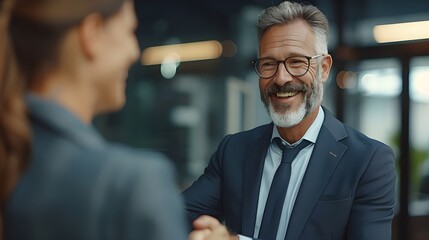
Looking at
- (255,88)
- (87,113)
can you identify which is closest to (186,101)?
(255,88)

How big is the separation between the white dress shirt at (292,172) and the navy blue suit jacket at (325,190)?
2 centimetres

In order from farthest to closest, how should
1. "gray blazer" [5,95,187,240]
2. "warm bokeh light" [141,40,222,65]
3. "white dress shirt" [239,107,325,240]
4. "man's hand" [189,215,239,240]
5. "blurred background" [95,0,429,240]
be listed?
"warm bokeh light" [141,40,222,65], "blurred background" [95,0,429,240], "white dress shirt" [239,107,325,240], "man's hand" [189,215,239,240], "gray blazer" [5,95,187,240]

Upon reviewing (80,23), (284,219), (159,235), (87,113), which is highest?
(80,23)

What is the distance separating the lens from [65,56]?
0.79m

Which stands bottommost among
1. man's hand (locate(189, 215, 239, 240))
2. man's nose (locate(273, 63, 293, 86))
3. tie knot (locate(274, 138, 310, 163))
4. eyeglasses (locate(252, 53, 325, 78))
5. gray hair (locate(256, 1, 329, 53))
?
man's hand (locate(189, 215, 239, 240))

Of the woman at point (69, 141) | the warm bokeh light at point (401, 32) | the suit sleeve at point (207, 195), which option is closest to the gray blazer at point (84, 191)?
the woman at point (69, 141)

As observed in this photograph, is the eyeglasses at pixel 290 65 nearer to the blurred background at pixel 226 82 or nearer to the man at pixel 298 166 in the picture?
the man at pixel 298 166

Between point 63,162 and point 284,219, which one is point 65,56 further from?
point 284,219

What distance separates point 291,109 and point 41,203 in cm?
102

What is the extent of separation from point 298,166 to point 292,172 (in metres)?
0.03

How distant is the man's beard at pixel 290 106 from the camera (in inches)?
65.3

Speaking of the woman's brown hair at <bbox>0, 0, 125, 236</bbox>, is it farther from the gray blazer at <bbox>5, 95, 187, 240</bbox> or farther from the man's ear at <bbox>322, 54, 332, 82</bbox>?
the man's ear at <bbox>322, 54, 332, 82</bbox>

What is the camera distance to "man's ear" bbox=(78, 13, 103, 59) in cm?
79

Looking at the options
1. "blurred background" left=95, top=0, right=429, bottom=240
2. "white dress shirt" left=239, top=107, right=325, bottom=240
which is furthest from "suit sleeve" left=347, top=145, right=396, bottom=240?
"blurred background" left=95, top=0, right=429, bottom=240
